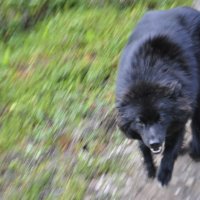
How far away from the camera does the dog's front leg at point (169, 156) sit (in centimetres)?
460

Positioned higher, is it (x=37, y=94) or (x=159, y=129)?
(x=159, y=129)

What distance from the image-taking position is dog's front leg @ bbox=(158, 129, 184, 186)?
4598 millimetres

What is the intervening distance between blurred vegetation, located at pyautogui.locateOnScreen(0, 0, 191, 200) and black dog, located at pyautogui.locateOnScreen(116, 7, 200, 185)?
99 centimetres

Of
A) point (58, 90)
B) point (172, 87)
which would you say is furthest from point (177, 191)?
point (58, 90)

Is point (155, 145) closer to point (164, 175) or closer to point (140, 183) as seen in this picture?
point (164, 175)

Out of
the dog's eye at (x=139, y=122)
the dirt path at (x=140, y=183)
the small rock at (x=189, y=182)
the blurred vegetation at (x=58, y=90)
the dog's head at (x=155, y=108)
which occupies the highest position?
the dog's head at (x=155, y=108)

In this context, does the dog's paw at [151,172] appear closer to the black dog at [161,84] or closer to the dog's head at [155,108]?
the black dog at [161,84]

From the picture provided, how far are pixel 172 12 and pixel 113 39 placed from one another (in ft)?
8.16

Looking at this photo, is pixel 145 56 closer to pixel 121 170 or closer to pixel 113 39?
pixel 121 170

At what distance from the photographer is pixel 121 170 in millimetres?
5312

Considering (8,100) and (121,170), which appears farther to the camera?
(8,100)

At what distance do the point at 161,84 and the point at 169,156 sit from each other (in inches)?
28.7

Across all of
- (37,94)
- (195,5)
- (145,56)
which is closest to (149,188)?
(145,56)

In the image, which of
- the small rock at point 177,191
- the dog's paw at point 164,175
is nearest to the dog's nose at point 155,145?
the dog's paw at point 164,175
